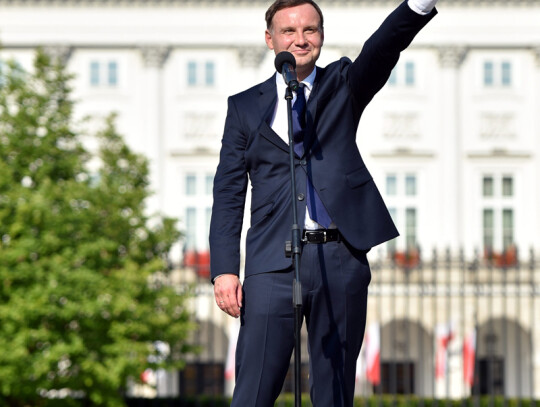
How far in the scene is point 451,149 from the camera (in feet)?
120

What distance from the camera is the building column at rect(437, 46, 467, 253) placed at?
36312mm

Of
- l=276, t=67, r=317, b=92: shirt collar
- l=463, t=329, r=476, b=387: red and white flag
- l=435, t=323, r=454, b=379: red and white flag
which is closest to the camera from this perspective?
l=276, t=67, r=317, b=92: shirt collar

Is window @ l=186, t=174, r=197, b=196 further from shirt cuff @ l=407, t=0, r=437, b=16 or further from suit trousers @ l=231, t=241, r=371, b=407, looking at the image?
shirt cuff @ l=407, t=0, r=437, b=16

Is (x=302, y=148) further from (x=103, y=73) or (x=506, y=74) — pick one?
(x=506, y=74)

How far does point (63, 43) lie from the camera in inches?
1474

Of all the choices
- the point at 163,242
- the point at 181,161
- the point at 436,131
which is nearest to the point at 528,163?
the point at 436,131

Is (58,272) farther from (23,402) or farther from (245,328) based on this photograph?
(245,328)

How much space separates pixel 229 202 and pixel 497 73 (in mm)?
34085

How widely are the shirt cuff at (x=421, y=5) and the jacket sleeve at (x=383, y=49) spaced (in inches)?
0.5

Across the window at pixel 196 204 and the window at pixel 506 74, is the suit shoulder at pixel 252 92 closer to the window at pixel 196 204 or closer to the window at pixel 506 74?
the window at pixel 196 204

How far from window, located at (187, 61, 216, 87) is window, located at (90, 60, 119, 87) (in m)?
2.35

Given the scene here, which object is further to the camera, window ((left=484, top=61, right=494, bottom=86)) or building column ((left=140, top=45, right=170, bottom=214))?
window ((left=484, top=61, right=494, bottom=86))

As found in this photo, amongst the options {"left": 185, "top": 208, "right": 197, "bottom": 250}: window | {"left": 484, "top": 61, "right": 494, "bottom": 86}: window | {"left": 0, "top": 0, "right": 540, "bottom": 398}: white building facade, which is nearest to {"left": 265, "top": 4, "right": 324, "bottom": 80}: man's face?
{"left": 185, "top": 208, "right": 197, "bottom": 250}: window

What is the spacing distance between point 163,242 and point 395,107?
57.7 feet
